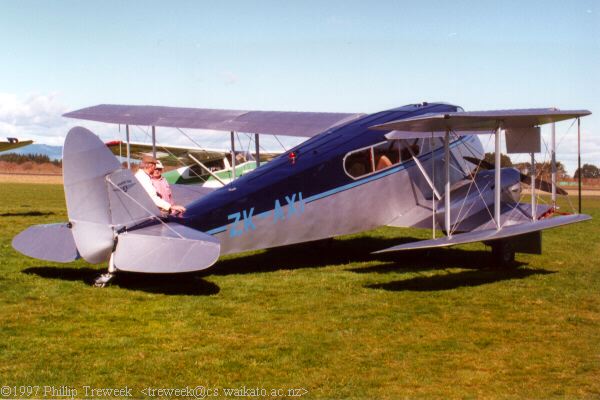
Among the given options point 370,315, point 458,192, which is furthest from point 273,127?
point 370,315

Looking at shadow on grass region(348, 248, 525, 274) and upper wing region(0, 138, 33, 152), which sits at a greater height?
upper wing region(0, 138, 33, 152)

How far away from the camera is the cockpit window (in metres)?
9.05

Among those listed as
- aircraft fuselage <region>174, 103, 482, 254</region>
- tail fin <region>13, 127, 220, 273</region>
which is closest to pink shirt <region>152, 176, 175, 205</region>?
aircraft fuselage <region>174, 103, 482, 254</region>

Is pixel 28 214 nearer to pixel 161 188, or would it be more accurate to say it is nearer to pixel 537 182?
pixel 161 188

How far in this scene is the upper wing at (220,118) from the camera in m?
11.2

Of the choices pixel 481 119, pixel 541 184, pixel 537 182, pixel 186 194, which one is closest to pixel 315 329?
pixel 481 119

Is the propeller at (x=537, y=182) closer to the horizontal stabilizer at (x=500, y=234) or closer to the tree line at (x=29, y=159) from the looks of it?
the horizontal stabilizer at (x=500, y=234)

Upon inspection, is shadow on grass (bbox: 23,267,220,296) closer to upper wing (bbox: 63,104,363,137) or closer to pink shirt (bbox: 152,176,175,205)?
pink shirt (bbox: 152,176,175,205)

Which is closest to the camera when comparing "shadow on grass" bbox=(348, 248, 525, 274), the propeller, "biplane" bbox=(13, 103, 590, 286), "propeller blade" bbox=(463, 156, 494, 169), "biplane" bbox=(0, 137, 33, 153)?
"biplane" bbox=(13, 103, 590, 286)

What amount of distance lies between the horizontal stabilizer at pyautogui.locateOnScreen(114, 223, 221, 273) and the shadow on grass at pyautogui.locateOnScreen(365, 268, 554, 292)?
261cm

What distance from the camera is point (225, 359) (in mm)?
4984

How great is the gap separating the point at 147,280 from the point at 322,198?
2.64m

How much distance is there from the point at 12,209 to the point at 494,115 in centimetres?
1772

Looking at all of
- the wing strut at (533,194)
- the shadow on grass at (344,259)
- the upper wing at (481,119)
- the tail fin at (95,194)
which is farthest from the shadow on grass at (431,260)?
the tail fin at (95,194)
